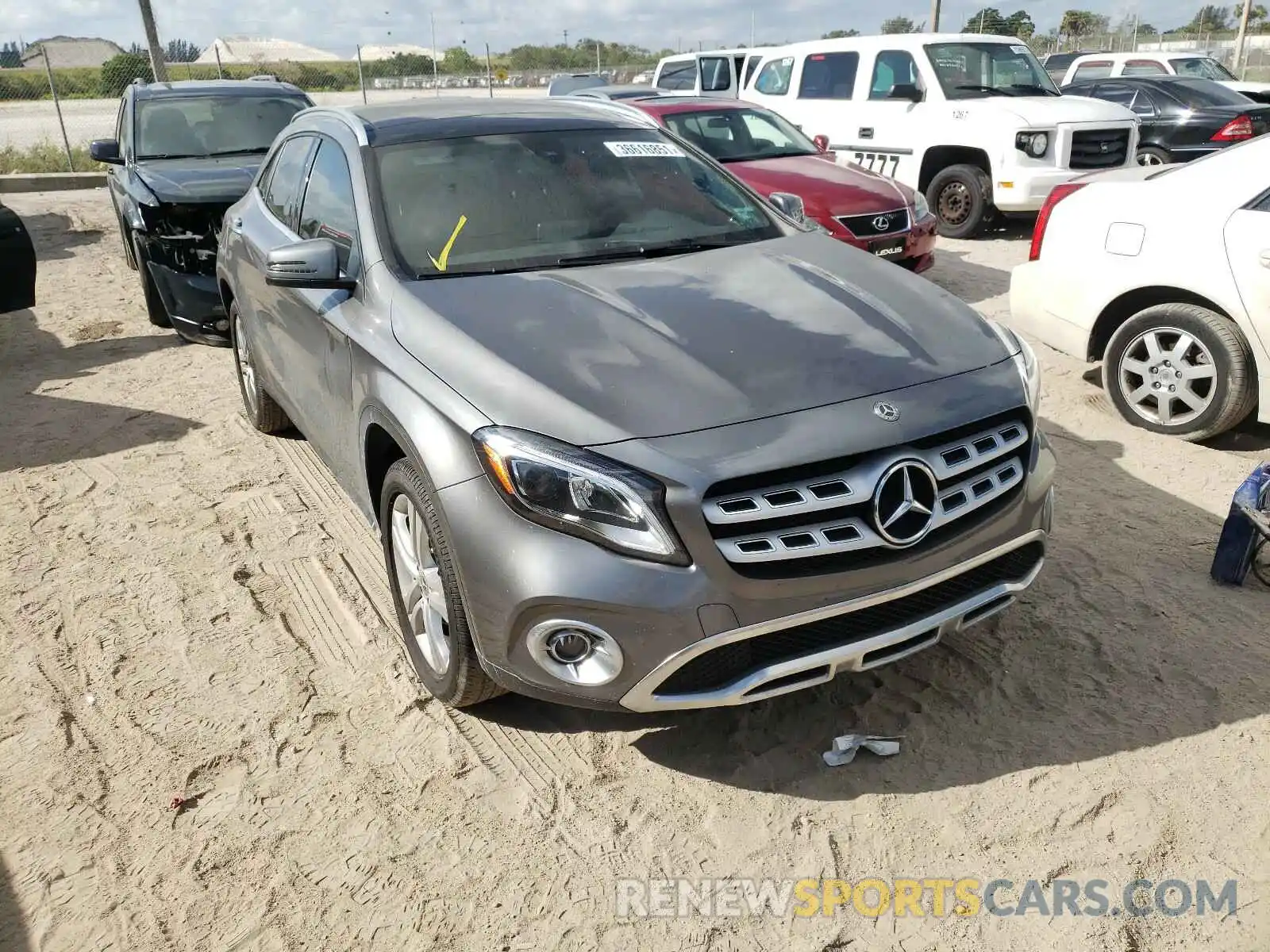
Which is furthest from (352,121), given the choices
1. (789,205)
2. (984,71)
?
(984,71)

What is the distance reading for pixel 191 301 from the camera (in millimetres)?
6750

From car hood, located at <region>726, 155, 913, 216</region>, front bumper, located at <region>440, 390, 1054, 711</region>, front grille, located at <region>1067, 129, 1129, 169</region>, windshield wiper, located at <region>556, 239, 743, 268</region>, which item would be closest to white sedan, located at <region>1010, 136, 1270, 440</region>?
car hood, located at <region>726, 155, 913, 216</region>

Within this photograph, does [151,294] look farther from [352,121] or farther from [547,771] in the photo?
[547,771]

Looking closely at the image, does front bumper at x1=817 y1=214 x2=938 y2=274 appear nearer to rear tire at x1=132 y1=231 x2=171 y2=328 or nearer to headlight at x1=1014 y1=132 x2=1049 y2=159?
headlight at x1=1014 y1=132 x2=1049 y2=159

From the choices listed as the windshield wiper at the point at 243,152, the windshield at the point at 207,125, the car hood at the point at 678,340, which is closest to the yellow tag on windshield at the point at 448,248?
the car hood at the point at 678,340

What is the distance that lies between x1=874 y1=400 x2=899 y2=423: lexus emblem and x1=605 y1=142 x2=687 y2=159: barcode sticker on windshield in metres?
1.86

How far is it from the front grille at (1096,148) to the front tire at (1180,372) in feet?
19.1

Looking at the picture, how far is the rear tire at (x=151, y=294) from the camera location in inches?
284

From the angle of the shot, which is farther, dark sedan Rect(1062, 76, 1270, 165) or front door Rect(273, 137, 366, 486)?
dark sedan Rect(1062, 76, 1270, 165)

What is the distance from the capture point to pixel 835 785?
280 cm

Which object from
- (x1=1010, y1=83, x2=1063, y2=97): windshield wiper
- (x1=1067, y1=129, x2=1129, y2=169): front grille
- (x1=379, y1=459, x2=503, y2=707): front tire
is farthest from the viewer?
(x1=1010, y1=83, x2=1063, y2=97): windshield wiper

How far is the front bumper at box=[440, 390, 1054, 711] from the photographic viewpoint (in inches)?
93.7

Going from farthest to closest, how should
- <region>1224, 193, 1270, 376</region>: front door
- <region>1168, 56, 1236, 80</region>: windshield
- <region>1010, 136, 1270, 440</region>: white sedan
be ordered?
<region>1168, 56, 1236, 80</region>: windshield, <region>1010, 136, 1270, 440</region>: white sedan, <region>1224, 193, 1270, 376</region>: front door

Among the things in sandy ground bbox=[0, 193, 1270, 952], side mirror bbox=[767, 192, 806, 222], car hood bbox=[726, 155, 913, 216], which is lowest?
sandy ground bbox=[0, 193, 1270, 952]
